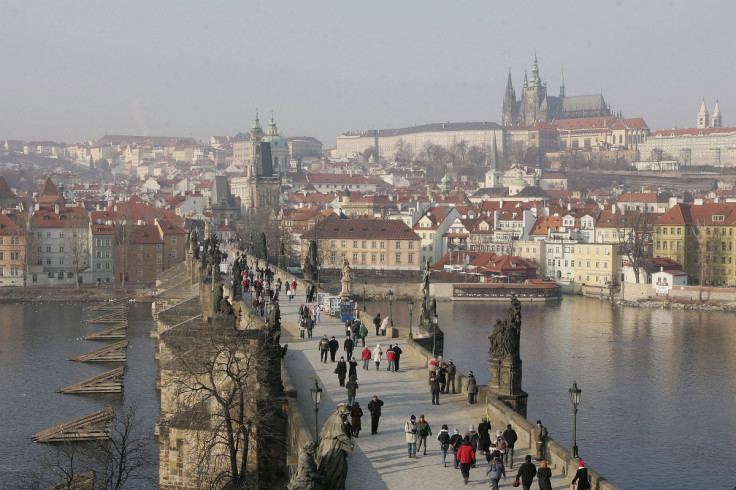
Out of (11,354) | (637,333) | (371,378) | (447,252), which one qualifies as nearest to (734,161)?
(447,252)

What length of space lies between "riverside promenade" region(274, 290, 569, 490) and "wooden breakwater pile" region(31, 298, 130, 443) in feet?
15.3

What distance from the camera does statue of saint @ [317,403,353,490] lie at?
39.0 ft

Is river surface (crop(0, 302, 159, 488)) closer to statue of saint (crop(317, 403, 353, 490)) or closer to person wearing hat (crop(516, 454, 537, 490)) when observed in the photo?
person wearing hat (crop(516, 454, 537, 490))

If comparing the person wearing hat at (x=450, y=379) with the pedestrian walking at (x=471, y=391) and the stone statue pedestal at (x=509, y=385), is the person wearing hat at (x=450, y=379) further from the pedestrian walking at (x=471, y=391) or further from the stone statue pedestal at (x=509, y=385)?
the stone statue pedestal at (x=509, y=385)

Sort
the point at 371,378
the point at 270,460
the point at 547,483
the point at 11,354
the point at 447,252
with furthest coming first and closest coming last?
the point at 447,252 → the point at 11,354 → the point at 371,378 → the point at 270,460 → the point at 547,483

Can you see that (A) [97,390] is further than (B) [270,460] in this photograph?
Yes

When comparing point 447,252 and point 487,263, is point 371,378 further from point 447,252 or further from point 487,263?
point 447,252

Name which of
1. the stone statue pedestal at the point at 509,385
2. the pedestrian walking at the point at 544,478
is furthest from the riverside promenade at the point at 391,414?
the pedestrian walking at the point at 544,478

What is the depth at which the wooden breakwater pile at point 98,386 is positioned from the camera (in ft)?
93.5

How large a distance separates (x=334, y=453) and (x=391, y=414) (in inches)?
253

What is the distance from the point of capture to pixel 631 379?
38875 mm

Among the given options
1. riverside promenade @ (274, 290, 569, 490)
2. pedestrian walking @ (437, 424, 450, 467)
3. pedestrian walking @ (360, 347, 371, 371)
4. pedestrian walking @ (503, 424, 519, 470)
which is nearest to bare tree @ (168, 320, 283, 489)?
riverside promenade @ (274, 290, 569, 490)

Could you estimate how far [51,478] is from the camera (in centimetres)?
2447

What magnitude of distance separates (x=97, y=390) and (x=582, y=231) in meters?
49.8
